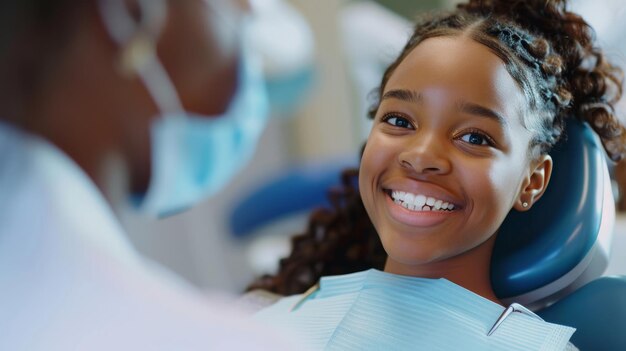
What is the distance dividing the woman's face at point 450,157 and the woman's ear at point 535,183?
0.03 m

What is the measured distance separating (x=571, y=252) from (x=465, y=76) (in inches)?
11.9

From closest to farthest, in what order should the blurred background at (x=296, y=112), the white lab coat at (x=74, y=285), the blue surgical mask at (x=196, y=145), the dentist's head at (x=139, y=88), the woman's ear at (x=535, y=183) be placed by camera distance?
the white lab coat at (x=74, y=285)
the dentist's head at (x=139, y=88)
the woman's ear at (x=535, y=183)
the blue surgical mask at (x=196, y=145)
the blurred background at (x=296, y=112)

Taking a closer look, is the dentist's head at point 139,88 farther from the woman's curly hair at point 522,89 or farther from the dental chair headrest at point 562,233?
the dental chair headrest at point 562,233

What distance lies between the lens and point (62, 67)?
696 mm

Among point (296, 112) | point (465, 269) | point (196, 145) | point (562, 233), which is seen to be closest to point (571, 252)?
point (562, 233)

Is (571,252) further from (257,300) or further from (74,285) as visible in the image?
(74,285)

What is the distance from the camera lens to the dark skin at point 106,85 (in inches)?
27.6

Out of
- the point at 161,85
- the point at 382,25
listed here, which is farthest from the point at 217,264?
the point at 161,85

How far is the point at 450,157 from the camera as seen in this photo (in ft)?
3.37

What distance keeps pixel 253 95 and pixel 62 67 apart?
125cm

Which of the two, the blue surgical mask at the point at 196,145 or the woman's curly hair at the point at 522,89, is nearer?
the woman's curly hair at the point at 522,89

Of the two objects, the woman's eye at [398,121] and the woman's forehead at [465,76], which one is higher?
the woman's forehead at [465,76]

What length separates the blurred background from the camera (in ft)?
8.21

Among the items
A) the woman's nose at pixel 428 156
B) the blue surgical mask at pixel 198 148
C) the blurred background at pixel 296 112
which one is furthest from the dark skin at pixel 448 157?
the blurred background at pixel 296 112
